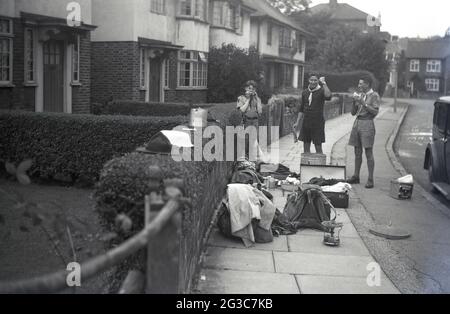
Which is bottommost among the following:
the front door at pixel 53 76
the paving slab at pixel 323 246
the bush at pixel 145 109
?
the paving slab at pixel 323 246

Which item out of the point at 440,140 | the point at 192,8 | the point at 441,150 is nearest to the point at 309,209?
the point at 441,150

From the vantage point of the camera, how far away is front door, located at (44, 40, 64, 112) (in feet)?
55.9

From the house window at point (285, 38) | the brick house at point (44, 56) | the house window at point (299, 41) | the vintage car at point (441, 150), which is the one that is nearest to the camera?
the vintage car at point (441, 150)

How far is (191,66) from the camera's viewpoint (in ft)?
88.9

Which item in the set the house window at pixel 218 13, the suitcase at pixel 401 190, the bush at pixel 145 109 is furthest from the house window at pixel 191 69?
the suitcase at pixel 401 190

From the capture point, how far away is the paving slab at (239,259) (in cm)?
608

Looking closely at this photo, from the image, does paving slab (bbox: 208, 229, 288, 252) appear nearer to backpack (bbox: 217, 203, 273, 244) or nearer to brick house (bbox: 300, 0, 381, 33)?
backpack (bbox: 217, 203, 273, 244)

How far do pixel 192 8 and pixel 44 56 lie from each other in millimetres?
10434

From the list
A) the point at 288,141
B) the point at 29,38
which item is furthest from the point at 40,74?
the point at 288,141

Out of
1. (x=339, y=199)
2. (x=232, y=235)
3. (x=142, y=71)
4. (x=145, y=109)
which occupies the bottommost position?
(x=232, y=235)

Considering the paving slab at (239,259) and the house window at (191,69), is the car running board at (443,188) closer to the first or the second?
the paving slab at (239,259)

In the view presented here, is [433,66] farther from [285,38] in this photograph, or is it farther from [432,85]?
[285,38]

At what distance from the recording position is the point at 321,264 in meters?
6.32
